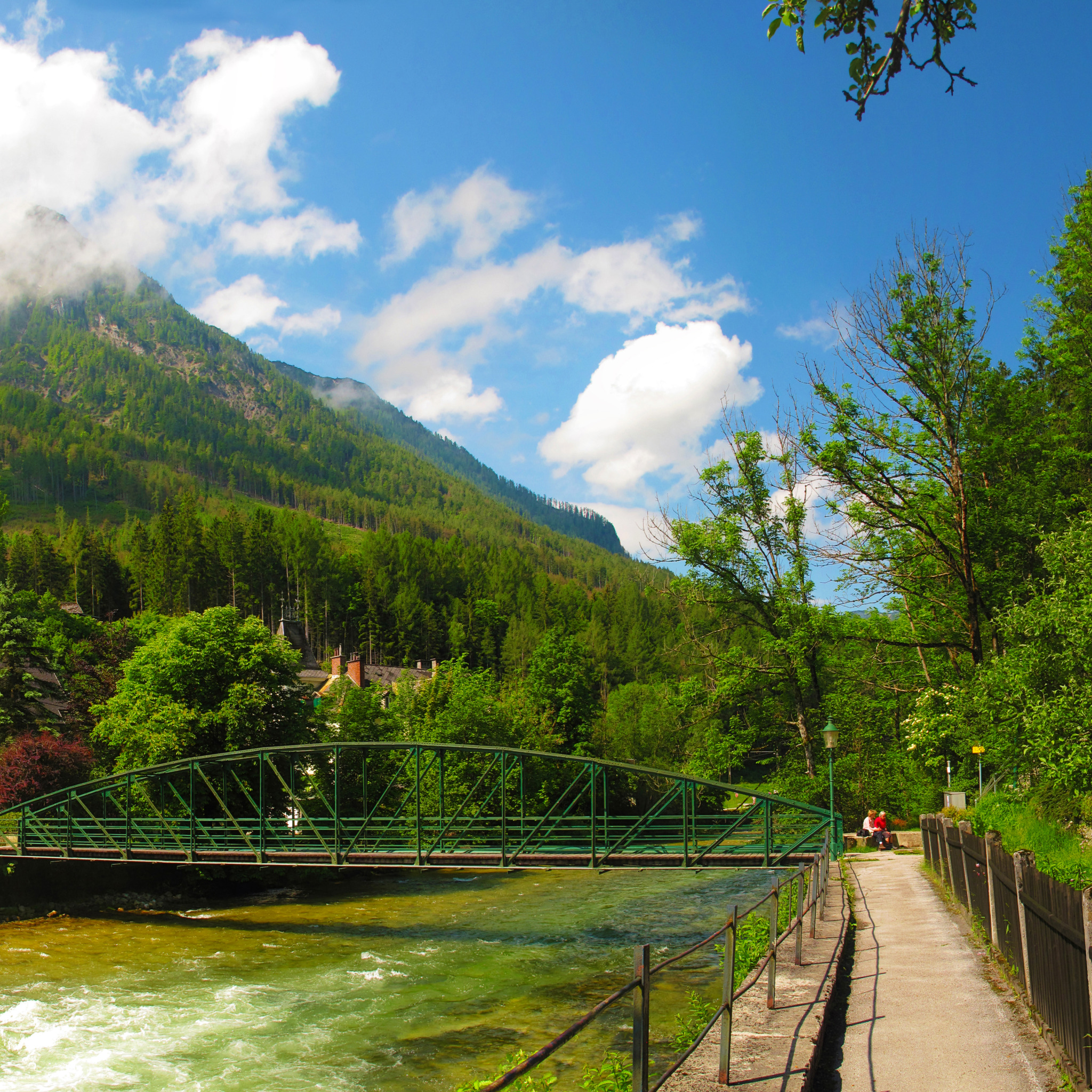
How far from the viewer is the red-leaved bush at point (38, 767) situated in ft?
102

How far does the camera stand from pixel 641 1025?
14.9 feet

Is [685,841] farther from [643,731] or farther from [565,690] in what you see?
[643,731]

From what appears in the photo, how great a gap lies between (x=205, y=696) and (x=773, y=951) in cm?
3022

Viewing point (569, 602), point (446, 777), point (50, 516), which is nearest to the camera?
point (446, 777)

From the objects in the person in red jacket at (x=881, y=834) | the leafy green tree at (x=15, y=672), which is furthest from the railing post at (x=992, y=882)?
the leafy green tree at (x=15, y=672)

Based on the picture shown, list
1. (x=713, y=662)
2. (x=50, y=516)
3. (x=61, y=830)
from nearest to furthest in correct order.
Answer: (x=713, y=662)
(x=61, y=830)
(x=50, y=516)

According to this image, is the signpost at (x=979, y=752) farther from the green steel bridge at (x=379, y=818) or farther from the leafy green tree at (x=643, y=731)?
the leafy green tree at (x=643, y=731)

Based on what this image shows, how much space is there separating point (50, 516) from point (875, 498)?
175536 millimetres

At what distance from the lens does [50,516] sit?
165 m

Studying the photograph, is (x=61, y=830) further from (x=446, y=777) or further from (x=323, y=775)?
(x=446, y=777)

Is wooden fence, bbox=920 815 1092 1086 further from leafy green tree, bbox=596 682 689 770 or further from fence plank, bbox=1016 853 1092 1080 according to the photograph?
leafy green tree, bbox=596 682 689 770

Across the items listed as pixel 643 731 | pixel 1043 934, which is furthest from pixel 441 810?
pixel 643 731

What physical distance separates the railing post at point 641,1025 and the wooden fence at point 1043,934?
9.61 ft

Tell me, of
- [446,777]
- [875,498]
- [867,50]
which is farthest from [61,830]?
[867,50]
